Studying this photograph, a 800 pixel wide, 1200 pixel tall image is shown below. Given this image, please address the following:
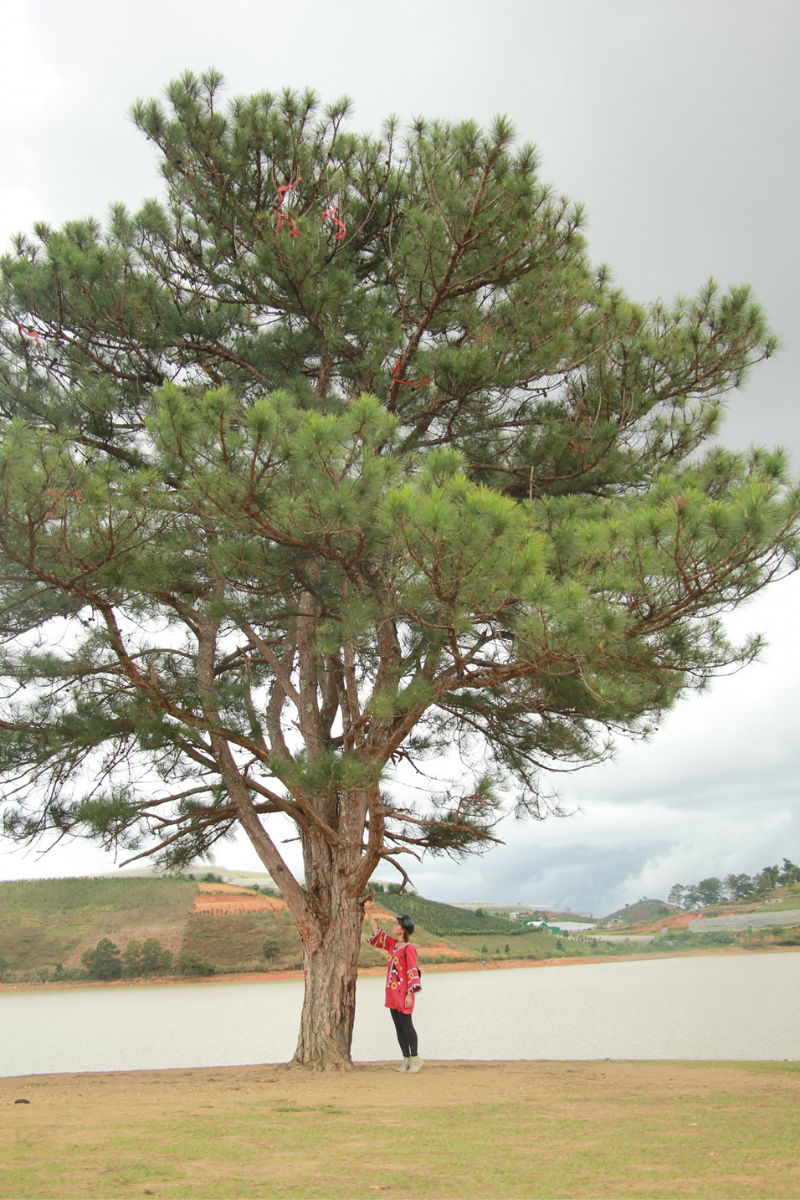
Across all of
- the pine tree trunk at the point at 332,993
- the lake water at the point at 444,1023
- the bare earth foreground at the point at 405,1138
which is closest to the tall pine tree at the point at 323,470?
the pine tree trunk at the point at 332,993

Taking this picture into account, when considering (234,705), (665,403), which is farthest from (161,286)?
(665,403)

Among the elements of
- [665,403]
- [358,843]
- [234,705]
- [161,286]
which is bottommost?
[358,843]

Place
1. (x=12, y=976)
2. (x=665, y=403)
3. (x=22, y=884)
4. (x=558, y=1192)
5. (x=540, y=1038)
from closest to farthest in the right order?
1. (x=558, y=1192)
2. (x=665, y=403)
3. (x=540, y=1038)
4. (x=12, y=976)
5. (x=22, y=884)

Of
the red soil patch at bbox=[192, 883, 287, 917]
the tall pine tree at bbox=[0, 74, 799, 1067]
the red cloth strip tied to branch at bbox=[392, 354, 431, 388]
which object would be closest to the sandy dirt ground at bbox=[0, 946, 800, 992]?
the red soil patch at bbox=[192, 883, 287, 917]

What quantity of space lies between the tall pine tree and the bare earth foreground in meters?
1.71

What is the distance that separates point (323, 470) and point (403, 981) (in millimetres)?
3525

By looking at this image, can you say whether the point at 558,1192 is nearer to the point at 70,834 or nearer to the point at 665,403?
the point at 70,834

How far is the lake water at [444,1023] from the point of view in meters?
9.82

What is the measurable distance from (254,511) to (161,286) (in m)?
3.00

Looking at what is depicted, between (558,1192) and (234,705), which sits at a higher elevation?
(234,705)

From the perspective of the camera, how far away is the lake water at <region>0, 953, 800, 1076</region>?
32.2 ft

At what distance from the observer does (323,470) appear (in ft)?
16.6

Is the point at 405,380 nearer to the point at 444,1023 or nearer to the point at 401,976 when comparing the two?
the point at 401,976

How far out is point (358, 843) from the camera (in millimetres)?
6645
